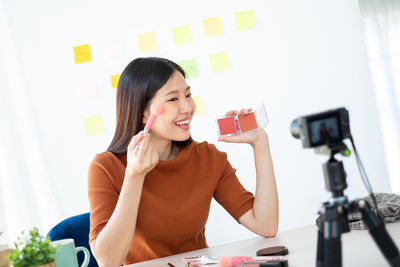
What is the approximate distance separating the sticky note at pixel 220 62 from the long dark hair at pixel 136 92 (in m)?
1.30

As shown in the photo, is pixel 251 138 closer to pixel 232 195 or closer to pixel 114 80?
pixel 232 195

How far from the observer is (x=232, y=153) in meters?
2.96

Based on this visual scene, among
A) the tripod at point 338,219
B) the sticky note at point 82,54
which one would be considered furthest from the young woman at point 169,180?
the sticky note at point 82,54

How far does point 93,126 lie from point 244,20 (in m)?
1.17

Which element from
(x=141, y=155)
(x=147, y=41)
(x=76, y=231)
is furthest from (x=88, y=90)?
(x=141, y=155)

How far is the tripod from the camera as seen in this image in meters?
0.77

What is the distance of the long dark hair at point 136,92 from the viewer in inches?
63.7

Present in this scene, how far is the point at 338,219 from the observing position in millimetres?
782

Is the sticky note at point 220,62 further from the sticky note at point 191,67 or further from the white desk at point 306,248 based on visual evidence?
the white desk at point 306,248

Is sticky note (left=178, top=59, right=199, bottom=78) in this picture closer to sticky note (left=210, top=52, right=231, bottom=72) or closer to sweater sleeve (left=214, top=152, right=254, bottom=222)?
sticky note (left=210, top=52, right=231, bottom=72)

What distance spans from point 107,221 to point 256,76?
181 centimetres

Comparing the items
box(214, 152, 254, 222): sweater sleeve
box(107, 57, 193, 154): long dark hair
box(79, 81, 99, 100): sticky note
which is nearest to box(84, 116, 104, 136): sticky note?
box(79, 81, 99, 100): sticky note

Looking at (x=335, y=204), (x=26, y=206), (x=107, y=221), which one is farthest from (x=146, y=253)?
(x=26, y=206)

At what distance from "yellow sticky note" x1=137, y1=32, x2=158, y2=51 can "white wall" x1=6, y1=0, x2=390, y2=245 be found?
0.03 metres
